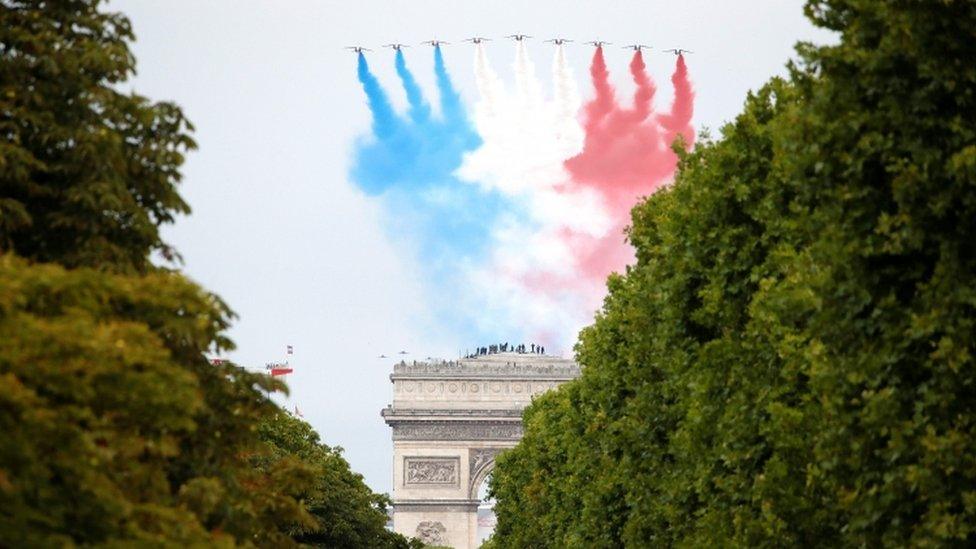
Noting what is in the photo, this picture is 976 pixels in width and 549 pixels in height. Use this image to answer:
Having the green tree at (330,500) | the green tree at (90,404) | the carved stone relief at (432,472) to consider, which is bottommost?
the green tree at (90,404)

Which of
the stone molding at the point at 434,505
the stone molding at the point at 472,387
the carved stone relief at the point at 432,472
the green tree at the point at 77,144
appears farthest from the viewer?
the stone molding at the point at 472,387

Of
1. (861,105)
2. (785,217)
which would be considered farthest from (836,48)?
(785,217)

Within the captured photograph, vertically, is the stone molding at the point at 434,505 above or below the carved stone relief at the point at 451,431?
below

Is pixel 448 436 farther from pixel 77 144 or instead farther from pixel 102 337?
pixel 102 337

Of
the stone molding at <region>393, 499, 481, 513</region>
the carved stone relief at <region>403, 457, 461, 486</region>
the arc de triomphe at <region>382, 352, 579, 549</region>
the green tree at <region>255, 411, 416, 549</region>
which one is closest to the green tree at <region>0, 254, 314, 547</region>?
the green tree at <region>255, 411, 416, 549</region>

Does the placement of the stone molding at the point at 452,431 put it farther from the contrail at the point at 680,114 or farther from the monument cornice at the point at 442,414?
the contrail at the point at 680,114

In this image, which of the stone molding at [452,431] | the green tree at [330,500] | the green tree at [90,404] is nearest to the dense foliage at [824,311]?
the green tree at [90,404]

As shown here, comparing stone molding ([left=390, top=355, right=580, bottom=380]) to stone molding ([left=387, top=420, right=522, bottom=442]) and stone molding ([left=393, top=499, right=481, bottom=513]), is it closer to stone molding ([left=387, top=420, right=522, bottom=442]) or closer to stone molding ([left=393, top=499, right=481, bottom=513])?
stone molding ([left=387, top=420, right=522, bottom=442])
